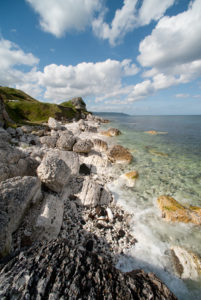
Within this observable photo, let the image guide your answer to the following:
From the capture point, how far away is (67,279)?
2629 millimetres

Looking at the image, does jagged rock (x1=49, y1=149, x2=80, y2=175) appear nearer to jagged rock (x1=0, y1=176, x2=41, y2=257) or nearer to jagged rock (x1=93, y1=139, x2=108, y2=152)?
jagged rock (x1=0, y1=176, x2=41, y2=257)

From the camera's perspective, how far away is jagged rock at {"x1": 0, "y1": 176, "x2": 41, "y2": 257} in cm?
347

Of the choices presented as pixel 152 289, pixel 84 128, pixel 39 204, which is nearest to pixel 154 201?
pixel 152 289

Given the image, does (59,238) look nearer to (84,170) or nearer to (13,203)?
(13,203)

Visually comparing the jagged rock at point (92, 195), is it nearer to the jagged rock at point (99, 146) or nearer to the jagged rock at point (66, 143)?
the jagged rock at point (66, 143)

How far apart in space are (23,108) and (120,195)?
51.4 meters

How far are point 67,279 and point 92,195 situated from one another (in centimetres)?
465

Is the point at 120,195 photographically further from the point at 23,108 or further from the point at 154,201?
the point at 23,108

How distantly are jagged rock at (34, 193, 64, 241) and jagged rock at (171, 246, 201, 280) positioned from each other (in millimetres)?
4853

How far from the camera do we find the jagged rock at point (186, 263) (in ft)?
15.3

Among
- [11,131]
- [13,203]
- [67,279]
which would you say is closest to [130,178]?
[13,203]

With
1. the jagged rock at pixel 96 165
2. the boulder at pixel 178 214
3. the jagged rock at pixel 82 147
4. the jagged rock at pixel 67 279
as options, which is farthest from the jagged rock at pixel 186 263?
the jagged rock at pixel 82 147

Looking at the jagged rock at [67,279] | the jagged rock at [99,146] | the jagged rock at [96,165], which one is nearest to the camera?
the jagged rock at [67,279]

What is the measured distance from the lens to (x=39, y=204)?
17.3 ft
